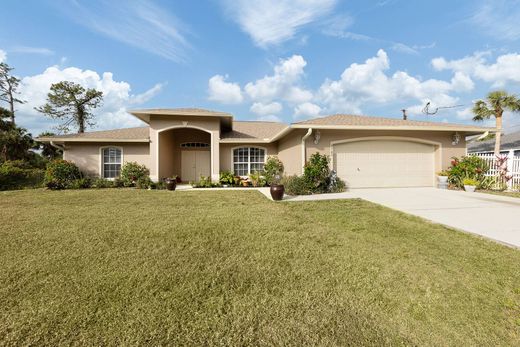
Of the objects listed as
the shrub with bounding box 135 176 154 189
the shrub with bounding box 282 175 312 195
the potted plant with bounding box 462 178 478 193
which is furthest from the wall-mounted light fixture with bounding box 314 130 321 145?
the shrub with bounding box 135 176 154 189

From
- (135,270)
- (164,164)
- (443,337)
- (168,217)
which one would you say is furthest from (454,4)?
(164,164)

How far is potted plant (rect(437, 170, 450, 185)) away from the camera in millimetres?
11000

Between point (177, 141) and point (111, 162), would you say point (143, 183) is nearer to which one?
point (111, 162)

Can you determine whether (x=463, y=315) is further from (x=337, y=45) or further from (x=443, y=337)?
(x=337, y=45)

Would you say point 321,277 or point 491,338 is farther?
point 321,277

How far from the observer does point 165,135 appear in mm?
14078

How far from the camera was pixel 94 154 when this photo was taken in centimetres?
1372

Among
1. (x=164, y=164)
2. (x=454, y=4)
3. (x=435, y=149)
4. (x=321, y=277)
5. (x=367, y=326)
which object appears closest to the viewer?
(x=367, y=326)

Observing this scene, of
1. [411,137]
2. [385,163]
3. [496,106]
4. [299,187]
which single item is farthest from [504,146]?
[299,187]

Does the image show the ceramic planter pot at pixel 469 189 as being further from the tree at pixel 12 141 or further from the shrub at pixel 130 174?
the tree at pixel 12 141

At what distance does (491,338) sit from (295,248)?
2.41 meters

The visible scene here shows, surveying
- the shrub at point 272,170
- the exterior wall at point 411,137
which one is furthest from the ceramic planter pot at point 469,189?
the shrub at point 272,170

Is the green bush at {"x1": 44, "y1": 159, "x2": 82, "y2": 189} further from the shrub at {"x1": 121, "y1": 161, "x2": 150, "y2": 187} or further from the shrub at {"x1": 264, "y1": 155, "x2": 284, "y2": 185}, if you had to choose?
the shrub at {"x1": 264, "y1": 155, "x2": 284, "y2": 185}

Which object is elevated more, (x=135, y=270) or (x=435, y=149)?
(x=435, y=149)
